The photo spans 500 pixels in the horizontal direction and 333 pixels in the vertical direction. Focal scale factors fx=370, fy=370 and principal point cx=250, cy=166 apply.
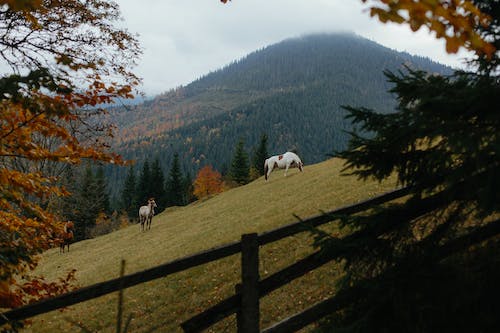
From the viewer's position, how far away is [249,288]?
15.5ft

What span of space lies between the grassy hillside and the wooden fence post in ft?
6.02

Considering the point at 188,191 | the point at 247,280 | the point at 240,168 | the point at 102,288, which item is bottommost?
the point at 188,191

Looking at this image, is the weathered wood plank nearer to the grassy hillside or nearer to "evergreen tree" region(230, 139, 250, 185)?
the grassy hillside

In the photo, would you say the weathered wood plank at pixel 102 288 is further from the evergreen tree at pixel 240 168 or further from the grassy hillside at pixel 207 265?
the evergreen tree at pixel 240 168

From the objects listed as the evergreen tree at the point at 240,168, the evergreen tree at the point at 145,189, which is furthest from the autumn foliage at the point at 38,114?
the evergreen tree at the point at 145,189

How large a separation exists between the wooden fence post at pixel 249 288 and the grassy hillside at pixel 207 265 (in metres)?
1.84

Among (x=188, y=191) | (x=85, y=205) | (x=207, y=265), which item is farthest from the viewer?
(x=188, y=191)

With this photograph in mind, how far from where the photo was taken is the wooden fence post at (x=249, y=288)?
472 cm

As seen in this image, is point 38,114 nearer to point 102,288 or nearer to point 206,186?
point 102,288

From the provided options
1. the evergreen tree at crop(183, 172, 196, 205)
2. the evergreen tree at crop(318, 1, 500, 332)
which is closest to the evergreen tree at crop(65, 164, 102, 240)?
the evergreen tree at crop(183, 172, 196, 205)

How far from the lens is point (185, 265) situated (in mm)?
4398

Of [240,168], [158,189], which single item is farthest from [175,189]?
[240,168]

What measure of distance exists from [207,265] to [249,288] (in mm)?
9892

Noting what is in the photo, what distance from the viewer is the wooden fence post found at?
4719 millimetres
